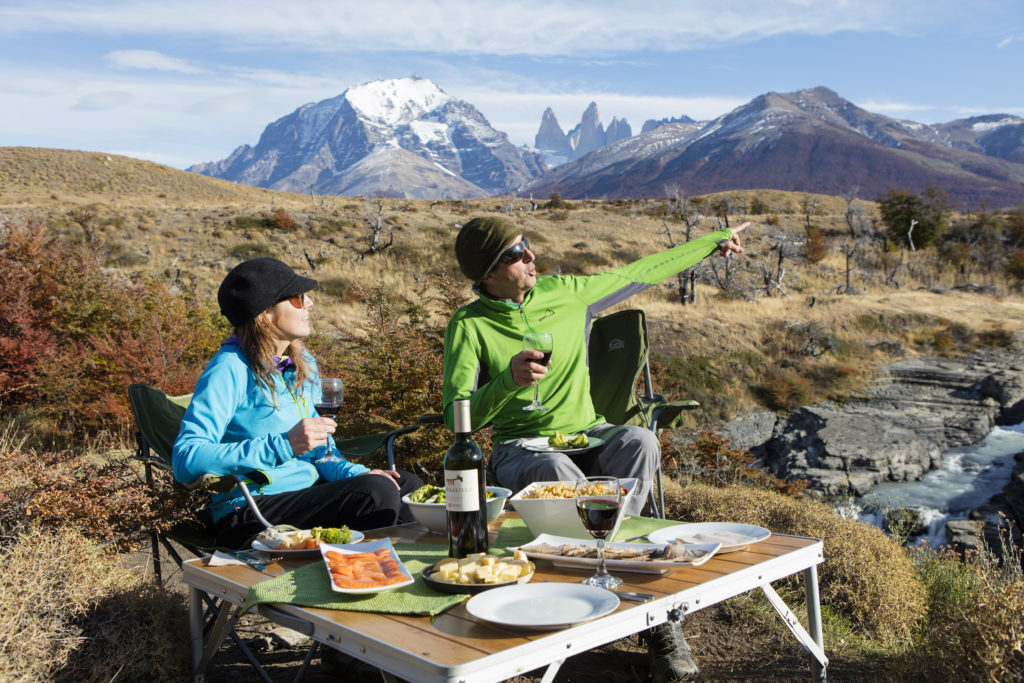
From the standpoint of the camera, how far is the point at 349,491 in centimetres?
254

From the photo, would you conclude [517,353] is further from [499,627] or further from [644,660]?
[499,627]

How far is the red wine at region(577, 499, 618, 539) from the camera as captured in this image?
5.53 feet

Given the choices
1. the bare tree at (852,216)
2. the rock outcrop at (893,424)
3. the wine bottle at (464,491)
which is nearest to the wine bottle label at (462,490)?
the wine bottle at (464,491)

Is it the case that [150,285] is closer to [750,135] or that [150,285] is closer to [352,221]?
[352,221]

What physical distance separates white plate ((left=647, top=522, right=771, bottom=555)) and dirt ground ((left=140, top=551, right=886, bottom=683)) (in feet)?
2.71

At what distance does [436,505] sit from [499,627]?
0.76 meters

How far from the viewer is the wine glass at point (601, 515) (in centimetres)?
168

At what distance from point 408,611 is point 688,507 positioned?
3.22 metres

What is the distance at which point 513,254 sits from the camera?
3170 mm

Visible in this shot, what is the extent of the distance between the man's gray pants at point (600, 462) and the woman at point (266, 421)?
441mm

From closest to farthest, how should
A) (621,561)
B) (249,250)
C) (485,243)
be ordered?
(621,561) → (485,243) → (249,250)

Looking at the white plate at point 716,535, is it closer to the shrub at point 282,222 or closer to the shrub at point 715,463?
the shrub at point 715,463

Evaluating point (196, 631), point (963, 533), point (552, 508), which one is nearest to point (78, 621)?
point (196, 631)

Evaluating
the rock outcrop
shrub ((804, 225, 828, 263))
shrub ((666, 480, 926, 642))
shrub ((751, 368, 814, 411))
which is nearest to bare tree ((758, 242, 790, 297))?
shrub ((804, 225, 828, 263))
